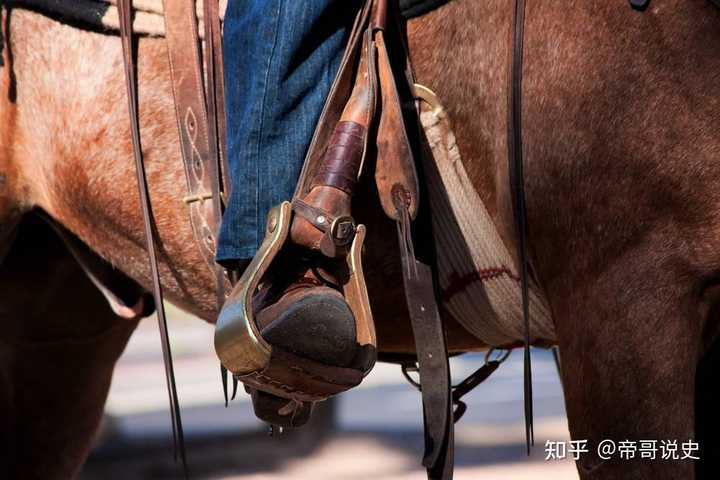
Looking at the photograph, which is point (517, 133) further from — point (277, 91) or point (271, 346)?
point (271, 346)

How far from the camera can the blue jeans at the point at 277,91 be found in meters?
2.00

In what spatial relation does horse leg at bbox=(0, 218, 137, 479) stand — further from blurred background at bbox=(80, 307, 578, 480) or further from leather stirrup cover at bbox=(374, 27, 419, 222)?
blurred background at bbox=(80, 307, 578, 480)

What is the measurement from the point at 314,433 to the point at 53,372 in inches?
118

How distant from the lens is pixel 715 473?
232 cm

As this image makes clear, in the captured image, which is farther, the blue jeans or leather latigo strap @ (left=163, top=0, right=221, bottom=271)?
leather latigo strap @ (left=163, top=0, right=221, bottom=271)

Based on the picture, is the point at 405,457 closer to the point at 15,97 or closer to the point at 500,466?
the point at 500,466

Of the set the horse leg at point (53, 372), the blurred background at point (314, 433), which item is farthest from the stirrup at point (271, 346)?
the blurred background at point (314, 433)

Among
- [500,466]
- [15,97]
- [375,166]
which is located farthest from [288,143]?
[500,466]

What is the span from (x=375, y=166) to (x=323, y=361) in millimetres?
348

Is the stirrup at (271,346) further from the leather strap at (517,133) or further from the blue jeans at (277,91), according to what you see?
the leather strap at (517,133)

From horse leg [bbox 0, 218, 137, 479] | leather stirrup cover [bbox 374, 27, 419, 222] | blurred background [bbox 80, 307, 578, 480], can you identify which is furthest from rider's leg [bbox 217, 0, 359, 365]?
blurred background [bbox 80, 307, 578, 480]

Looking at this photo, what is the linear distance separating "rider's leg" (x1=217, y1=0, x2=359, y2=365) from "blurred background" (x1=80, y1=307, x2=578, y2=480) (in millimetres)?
3662

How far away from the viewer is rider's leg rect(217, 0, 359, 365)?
6.33 ft

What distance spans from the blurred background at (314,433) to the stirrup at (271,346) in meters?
3.60
